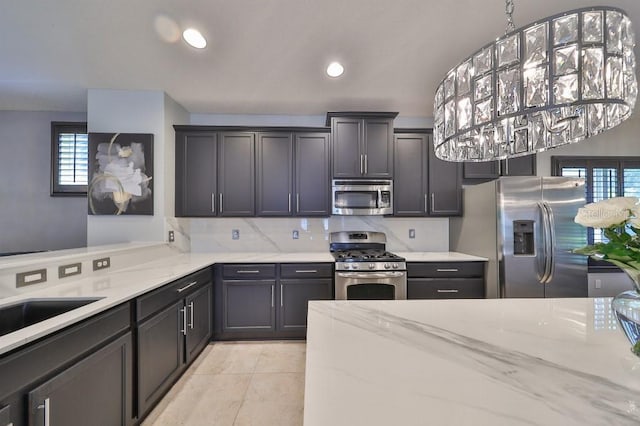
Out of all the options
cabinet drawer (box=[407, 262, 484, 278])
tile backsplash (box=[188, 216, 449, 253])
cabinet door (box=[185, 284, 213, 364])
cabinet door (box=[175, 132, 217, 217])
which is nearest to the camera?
cabinet door (box=[185, 284, 213, 364])

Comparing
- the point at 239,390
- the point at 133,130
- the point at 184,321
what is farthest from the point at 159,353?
the point at 133,130

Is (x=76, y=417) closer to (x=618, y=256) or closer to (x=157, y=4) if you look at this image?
(x=618, y=256)

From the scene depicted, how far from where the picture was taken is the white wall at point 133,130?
2.88m

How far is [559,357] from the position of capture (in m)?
0.83

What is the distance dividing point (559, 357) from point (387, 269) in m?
2.05

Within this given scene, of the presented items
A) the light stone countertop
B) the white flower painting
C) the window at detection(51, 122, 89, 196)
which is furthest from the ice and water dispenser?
the window at detection(51, 122, 89, 196)

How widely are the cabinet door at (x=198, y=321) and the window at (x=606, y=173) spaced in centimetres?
471

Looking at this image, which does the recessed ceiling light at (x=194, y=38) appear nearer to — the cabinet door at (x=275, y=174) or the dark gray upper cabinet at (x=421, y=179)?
the cabinet door at (x=275, y=174)

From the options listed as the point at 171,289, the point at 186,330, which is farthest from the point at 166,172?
the point at 186,330

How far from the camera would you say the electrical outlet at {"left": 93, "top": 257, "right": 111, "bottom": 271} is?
2.07 metres

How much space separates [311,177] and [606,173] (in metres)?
4.14

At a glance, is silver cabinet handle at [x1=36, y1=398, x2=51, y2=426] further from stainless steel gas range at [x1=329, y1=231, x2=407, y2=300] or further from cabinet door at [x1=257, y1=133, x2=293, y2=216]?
cabinet door at [x1=257, y1=133, x2=293, y2=216]

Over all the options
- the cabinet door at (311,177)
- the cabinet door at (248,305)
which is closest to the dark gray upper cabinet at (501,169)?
the cabinet door at (311,177)

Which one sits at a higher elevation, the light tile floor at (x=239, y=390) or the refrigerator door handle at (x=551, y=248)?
the refrigerator door handle at (x=551, y=248)
